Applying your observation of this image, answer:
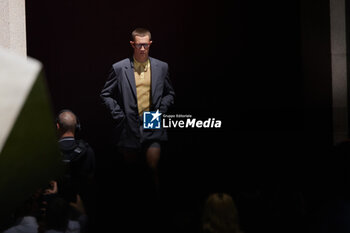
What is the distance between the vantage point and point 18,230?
528cm

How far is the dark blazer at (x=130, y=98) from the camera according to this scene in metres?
5.77

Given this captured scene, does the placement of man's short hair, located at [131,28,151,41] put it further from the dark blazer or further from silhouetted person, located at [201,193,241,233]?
silhouetted person, located at [201,193,241,233]

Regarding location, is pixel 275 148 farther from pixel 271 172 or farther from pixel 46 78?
pixel 46 78

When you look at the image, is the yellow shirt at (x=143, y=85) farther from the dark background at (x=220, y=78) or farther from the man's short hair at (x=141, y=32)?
the man's short hair at (x=141, y=32)

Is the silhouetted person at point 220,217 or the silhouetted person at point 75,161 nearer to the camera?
the silhouetted person at point 220,217

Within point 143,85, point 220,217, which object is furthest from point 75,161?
point 220,217

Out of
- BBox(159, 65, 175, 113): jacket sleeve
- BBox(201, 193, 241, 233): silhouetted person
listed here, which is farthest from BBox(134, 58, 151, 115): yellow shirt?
BBox(201, 193, 241, 233): silhouetted person

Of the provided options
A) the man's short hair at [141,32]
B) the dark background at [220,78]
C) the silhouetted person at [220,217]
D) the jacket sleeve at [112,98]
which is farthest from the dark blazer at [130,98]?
the silhouetted person at [220,217]

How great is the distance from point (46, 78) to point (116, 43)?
3.08 ft

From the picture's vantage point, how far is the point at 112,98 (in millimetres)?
5777

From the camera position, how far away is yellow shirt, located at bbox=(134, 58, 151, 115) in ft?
18.9

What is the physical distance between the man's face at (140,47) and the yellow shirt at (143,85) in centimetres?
6

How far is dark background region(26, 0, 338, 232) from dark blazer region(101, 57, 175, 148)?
0.10m

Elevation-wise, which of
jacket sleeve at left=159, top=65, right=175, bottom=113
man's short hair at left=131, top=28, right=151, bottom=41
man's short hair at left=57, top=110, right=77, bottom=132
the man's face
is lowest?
man's short hair at left=57, top=110, right=77, bottom=132
